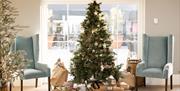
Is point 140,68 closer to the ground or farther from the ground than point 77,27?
Answer: closer to the ground

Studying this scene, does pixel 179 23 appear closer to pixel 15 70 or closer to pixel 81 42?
pixel 81 42

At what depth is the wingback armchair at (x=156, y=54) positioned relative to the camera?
6.65m

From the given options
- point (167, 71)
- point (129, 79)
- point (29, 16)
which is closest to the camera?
point (167, 71)

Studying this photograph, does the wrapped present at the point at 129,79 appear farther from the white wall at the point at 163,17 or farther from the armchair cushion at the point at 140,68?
the white wall at the point at 163,17

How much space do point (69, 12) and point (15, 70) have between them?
2964 mm

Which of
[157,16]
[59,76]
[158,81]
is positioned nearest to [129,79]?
[158,81]

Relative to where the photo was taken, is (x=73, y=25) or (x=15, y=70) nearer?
(x=15, y=70)

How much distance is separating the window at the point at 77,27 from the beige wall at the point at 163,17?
0.35 m

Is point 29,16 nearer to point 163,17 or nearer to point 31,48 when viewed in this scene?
point 31,48

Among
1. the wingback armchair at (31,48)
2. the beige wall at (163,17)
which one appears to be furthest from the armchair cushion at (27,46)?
the beige wall at (163,17)

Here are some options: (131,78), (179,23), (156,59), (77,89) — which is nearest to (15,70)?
(77,89)

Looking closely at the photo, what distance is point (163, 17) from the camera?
7246 millimetres

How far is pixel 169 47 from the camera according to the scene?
672 centimetres

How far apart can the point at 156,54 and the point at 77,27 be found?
6.18 feet
